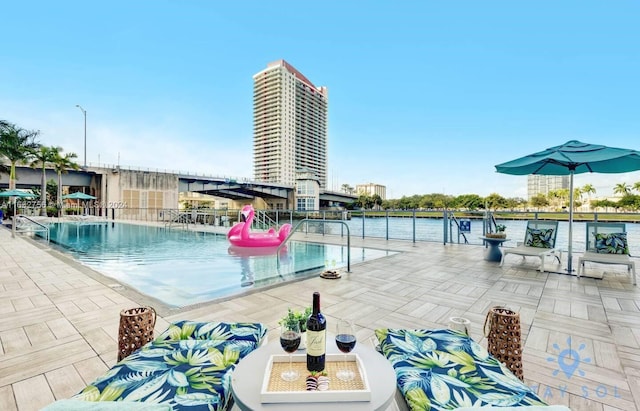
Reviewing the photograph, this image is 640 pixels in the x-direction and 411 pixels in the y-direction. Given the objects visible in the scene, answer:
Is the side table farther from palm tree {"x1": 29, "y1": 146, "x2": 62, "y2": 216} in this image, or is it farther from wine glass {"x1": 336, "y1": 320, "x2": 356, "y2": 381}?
palm tree {"x1": 29, "y1": 146, "x2": 62, "y2": 216}

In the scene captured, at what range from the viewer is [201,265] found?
5.92 m

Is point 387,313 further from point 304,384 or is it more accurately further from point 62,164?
point 62,164

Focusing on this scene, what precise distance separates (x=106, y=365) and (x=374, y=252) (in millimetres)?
5572

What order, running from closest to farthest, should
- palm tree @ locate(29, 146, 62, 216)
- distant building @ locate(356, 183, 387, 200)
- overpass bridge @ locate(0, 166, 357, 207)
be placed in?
palm tree @ locate(29, 146, 62, 216) → overpass bridge @ locate(0, 166, 357, 207) → distant building @ locate(356, 183, 387, 200)

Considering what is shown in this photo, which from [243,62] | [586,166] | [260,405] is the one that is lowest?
[260,405]

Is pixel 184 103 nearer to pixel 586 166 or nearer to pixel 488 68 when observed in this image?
pixel 488 68

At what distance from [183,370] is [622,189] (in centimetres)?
5540

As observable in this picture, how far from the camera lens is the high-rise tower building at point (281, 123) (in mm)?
75562

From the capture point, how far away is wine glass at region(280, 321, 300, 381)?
1.13 metres

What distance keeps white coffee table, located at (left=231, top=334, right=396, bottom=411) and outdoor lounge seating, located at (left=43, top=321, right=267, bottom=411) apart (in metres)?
0.14

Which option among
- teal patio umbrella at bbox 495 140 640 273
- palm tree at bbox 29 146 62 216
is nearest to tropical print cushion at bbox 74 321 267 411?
teal patio umbrella at bbox 495 140 640 273

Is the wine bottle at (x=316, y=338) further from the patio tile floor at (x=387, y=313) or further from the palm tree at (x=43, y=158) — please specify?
the palm tree at (x=43, y=158)

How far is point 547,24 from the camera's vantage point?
1039 centimetres

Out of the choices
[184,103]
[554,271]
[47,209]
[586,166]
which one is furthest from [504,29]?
[47,209]
